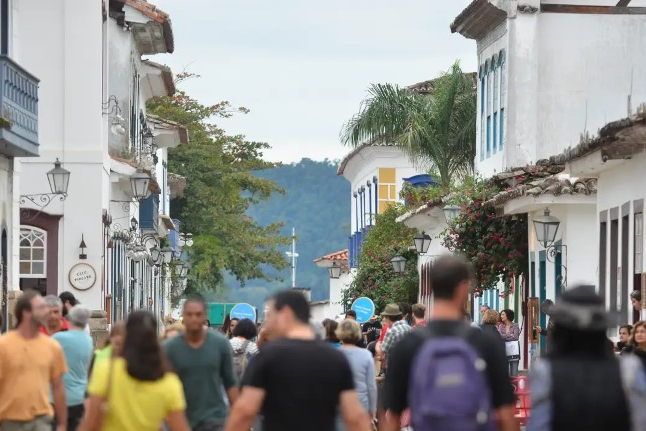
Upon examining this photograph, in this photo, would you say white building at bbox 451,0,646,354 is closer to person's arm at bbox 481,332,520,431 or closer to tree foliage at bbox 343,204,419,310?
tree foliage at bbox 343,204,419,310

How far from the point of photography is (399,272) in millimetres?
51125

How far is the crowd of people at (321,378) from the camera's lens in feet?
27.2

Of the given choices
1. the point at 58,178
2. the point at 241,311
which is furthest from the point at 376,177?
the point at 58,178

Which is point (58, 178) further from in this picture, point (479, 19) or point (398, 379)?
point (398, 379)

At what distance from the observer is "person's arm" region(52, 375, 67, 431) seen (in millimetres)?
13023

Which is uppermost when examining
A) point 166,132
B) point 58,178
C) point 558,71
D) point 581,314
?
point 558,71

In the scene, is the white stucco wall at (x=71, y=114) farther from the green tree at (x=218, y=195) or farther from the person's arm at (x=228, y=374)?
the green tree at (x=218, y=195)

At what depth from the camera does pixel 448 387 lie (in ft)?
27.7

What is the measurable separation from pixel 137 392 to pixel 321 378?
130cm

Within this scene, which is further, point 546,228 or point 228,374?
point 546,228

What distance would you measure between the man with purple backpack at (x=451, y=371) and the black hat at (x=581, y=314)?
1.61 feet

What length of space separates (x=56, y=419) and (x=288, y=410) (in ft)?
13.6

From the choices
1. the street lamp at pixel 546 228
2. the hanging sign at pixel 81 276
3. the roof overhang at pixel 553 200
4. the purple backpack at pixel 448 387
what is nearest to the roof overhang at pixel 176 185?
the hanging sign at pixel 81 276

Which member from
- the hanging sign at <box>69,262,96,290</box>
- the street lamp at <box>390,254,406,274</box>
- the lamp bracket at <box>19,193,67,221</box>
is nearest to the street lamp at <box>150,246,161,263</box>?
the street lamp at <box>390,254,406,274</box>
